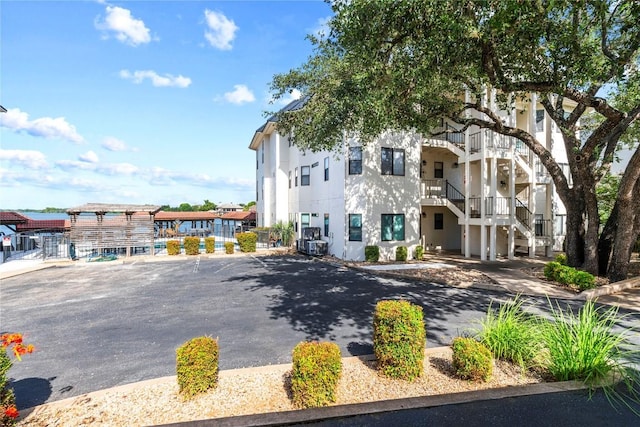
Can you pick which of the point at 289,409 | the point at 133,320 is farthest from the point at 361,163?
the point at 289,409

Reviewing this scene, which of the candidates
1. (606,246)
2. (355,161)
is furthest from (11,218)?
(606,246)

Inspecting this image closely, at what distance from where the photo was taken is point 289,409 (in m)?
3.68

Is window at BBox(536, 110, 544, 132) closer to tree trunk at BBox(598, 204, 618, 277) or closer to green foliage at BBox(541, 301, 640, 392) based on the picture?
tree trunk at BBox(598, 204, 618, 277)

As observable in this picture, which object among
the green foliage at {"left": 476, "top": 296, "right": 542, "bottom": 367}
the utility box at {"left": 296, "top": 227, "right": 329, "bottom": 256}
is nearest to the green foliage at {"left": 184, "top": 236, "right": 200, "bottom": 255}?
the utility box at {"left": 296, "top": 227, "right": 329, "bottom": 256}

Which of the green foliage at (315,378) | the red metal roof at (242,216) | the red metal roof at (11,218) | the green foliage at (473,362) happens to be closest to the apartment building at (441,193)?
the green foliage at (473,362)

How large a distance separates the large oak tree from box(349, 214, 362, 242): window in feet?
15.1

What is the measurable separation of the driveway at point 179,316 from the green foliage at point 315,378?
1.57m

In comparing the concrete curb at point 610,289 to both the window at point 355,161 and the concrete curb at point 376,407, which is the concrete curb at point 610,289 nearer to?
the concrete curb at point 376,407

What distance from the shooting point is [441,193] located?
19.2 metres

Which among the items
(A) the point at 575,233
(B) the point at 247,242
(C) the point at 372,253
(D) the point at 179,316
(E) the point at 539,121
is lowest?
(D) the point at 179,316

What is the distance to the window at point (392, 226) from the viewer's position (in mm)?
16547

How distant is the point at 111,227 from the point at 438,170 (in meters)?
20.2

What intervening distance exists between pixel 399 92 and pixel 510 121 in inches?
445

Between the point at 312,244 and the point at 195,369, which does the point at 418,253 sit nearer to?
the point at 312,244
